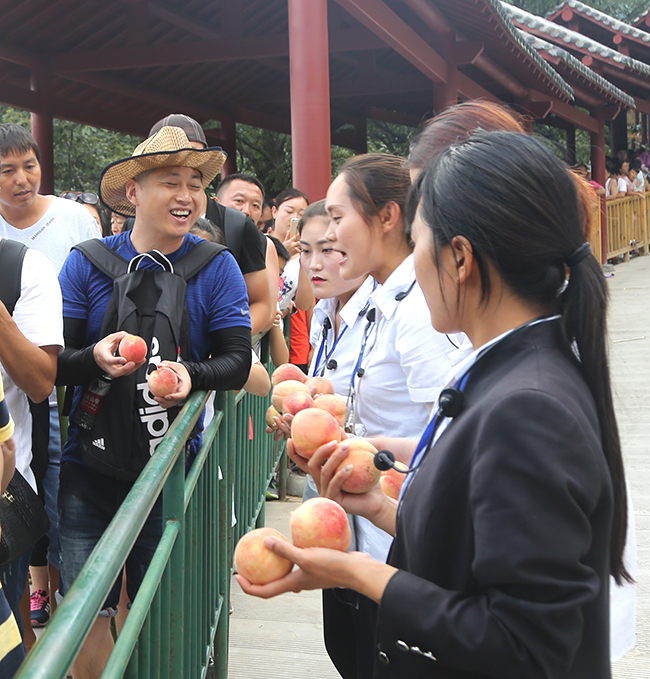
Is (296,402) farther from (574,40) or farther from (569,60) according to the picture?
(574,40)

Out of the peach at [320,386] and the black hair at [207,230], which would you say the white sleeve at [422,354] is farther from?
the black hair at [207,230]

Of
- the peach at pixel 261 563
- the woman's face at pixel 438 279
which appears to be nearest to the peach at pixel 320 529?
the peach at pixel 261 563

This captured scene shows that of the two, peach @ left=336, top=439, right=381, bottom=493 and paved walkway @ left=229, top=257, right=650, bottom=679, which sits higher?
peach @ left=336, top=439, right=381, bottom=493

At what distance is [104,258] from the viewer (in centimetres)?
261

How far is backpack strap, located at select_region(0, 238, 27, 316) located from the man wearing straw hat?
0.22 meters

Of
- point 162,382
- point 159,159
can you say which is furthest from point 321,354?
point 159,159

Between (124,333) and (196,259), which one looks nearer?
(124,333)

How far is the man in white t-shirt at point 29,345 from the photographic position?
2.28 metres

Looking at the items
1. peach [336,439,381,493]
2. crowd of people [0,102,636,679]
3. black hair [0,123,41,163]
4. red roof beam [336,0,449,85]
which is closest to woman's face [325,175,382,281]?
crowd of people [0,102,636,679]

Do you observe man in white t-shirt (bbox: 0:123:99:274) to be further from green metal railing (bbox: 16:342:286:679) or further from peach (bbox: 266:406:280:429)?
peach (bbox: 266:406:280:429)

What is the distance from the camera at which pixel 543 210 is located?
1250 mm

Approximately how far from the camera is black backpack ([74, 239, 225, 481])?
2.42 m

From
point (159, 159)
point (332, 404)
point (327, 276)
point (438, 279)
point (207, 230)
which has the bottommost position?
point (332, 404)

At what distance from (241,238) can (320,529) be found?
2.45 metres
